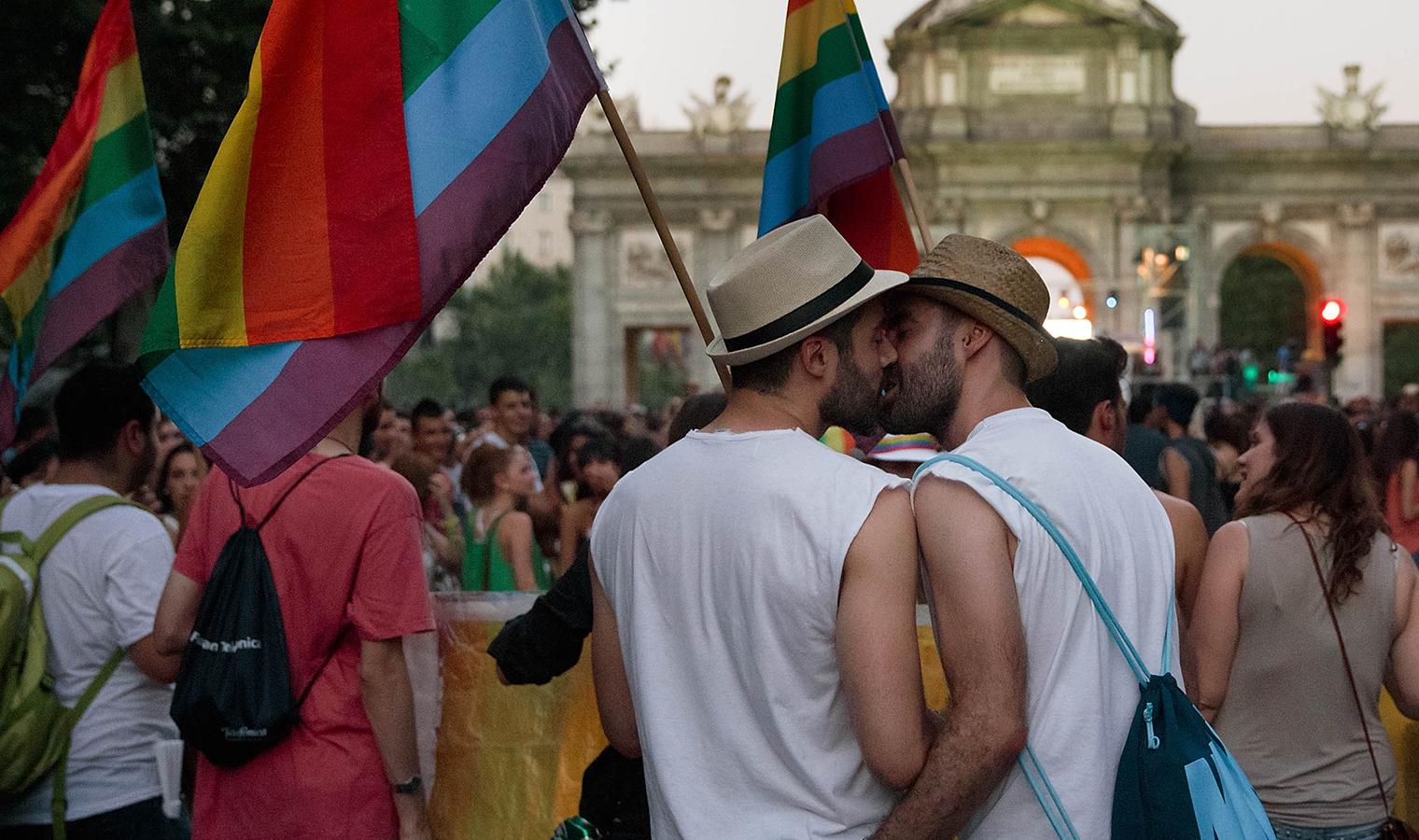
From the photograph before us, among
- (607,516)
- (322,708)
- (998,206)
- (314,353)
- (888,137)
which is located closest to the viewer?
(607,516)

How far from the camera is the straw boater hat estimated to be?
2.91 m

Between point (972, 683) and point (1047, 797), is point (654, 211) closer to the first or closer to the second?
point (972, 683)

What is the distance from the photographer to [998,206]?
3966 cm

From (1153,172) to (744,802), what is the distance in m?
39.1

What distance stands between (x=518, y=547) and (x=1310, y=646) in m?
4.23

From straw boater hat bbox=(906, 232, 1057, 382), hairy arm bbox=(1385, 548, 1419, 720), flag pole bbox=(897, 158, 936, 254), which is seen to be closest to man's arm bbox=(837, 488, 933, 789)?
straw boater hat bbox=(906, 232, 1057, 382)

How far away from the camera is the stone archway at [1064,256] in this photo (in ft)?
128

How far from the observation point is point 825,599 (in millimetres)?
2652

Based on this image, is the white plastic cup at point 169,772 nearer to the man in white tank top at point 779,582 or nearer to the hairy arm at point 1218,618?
the man in white tank top at point 779,582

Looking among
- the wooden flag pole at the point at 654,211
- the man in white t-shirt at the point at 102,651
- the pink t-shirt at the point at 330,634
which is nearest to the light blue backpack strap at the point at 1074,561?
the wooden flag pole at the point at 654,211

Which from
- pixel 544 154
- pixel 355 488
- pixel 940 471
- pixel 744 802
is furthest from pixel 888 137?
pixel 744 802

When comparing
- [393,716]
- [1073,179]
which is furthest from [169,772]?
[1073,179]

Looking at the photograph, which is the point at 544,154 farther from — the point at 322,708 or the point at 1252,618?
the point at 1252,618

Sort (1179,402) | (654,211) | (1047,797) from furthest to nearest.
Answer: (1179,402)
(654,211)
(1047,797)
